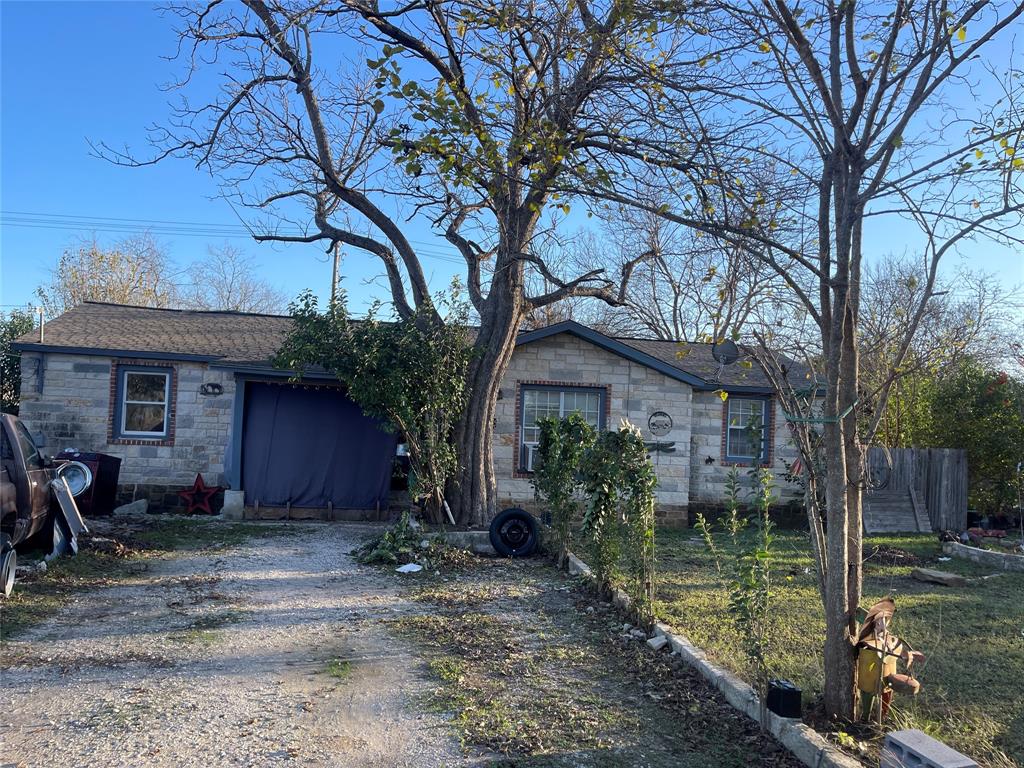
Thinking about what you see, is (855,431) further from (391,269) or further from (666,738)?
(391,269)

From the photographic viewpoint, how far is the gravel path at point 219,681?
14.4ft

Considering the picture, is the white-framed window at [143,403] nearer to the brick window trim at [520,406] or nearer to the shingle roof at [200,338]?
the shingle roof at [200,338]

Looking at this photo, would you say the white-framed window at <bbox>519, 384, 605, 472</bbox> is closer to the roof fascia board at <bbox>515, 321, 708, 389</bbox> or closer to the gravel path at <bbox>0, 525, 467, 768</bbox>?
the roof fascia board at <bbox>515, 321, 708, 389</bbox>

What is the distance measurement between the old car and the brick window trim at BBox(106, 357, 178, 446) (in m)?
4.42

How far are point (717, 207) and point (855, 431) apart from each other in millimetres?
2629

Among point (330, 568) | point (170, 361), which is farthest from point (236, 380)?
point (330, 568)

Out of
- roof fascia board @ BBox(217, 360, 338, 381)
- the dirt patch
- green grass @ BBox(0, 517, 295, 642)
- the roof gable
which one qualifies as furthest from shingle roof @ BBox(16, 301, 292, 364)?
the dirt patch

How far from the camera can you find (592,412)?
14.9m

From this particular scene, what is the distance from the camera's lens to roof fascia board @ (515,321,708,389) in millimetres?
14406

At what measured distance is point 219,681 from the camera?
5488 millimetres

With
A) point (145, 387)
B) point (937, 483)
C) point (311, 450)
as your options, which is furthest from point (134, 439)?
point (937, 483)

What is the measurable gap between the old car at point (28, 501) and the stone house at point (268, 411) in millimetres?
4415

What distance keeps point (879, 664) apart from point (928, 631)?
10.8ft

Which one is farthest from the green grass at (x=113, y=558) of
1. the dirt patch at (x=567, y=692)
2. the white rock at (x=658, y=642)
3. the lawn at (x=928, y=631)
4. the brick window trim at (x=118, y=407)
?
the lawn at (x=928, y=631)
